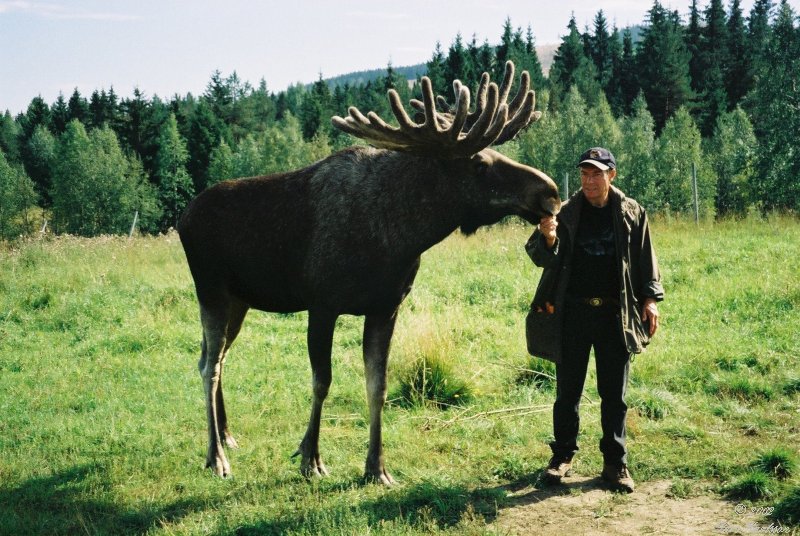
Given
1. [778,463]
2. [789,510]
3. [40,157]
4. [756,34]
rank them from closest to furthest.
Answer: [789,510], [778,463], [40,157], [756,34]

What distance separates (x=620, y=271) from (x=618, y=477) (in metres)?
1.55

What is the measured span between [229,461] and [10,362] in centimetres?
523

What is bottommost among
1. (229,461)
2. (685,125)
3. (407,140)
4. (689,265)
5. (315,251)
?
(229,461)

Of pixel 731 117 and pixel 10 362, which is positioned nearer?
Answer: pixel 10 362

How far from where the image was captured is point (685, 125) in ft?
177

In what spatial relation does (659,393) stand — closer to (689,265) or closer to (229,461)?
(229,461)

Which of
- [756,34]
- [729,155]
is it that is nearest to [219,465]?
[729,155]

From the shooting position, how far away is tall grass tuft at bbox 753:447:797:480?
5.21m

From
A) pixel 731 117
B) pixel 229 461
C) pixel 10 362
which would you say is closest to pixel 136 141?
pixel 731 117

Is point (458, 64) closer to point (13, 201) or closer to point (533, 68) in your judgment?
point (533, 68)

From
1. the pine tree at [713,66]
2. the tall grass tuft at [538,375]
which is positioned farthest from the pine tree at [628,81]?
the tall grass tuft at [538,375]

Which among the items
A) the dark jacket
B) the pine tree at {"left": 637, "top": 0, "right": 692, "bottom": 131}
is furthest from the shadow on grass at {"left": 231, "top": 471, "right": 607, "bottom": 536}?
the pine tree at {"left": 637, "top": 0, "right": 692, "bottom": 131}

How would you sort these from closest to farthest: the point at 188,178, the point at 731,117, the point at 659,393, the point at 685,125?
the point at 659,393, the point at 685,125, the point at 731,117, the point at 188,178

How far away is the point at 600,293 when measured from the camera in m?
5.38
